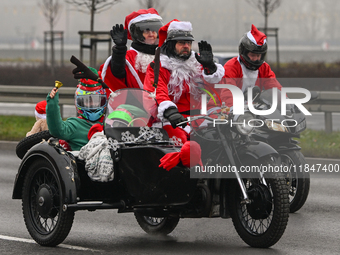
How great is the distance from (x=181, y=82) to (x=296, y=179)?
230 cm

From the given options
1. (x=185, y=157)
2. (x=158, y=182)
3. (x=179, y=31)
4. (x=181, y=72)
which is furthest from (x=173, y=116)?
(x=179, y=31)

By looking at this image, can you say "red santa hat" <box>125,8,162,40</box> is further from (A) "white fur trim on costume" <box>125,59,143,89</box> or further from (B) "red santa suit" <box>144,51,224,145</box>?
(B) "red santa suit" <box>144,51,224,145</box>

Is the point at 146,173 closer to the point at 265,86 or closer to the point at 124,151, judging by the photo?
the point at 124,151

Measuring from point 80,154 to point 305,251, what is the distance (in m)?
2.17

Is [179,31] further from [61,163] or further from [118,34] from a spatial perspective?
[61,163]

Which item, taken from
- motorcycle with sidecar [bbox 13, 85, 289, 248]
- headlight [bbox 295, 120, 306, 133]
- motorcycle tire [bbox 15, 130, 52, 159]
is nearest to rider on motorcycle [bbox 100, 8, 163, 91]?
motorcycle tire [bbox 15, 130, 52, 159]

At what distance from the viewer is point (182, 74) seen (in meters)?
7.05

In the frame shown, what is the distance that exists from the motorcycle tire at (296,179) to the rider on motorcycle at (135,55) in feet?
6.07

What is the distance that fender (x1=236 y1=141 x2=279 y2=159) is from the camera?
20.7 feet

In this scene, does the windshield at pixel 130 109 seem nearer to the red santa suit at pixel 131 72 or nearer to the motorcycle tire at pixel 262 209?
the motorcycle tire at pixel 262 209

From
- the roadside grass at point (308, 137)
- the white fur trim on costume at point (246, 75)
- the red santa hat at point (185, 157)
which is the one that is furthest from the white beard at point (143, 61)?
the roadside grass at point (308, 137)

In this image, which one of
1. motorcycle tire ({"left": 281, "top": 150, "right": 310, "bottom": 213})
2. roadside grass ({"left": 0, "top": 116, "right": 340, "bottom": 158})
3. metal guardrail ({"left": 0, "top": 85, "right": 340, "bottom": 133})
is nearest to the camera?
motorcycle tire ({"left": 281, "top": 150, "right": 310, "bottom": 213})

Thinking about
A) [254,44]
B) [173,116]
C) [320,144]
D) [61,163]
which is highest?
[254,44]

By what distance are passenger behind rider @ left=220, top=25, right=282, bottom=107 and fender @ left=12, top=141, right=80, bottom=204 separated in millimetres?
2078
